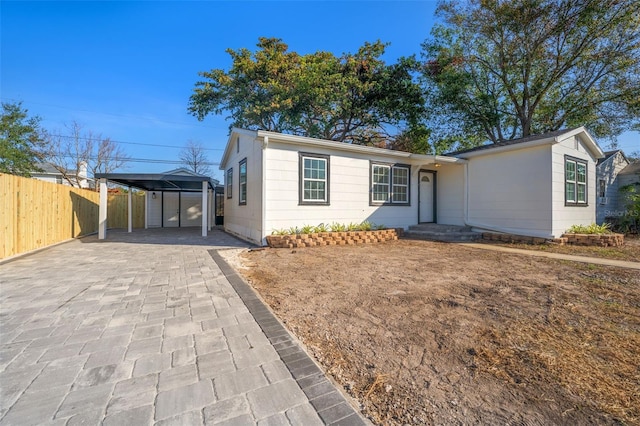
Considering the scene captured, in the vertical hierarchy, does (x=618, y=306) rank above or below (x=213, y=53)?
below

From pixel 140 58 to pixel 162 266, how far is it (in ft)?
40.5

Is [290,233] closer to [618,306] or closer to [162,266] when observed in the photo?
[162,266]

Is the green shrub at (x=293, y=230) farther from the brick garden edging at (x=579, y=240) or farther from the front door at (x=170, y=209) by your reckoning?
the front door at (x=170, y=209)

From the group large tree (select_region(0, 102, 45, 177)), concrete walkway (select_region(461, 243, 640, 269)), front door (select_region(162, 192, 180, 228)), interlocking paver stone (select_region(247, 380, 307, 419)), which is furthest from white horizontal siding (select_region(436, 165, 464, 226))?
large tree (select_region(0, 102, 45, 177))

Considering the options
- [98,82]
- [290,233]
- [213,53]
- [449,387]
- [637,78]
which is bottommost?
[449,387]

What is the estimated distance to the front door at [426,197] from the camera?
35.7 feet

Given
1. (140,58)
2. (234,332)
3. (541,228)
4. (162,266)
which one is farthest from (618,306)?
(140,58)

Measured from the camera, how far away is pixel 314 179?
8422mm

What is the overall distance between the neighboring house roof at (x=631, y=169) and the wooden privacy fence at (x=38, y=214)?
24.1m

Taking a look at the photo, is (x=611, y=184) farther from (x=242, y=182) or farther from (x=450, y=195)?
(x=242, y=182)

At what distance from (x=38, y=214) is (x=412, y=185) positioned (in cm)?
1108

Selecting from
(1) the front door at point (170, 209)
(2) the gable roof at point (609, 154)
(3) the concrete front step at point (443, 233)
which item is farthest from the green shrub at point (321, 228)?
(2) the gable roof at point (609, 154)

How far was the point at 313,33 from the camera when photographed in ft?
44.3

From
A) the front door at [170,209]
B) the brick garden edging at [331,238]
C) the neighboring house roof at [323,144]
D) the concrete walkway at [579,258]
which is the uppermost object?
the neighboring house roof at [323,144]
